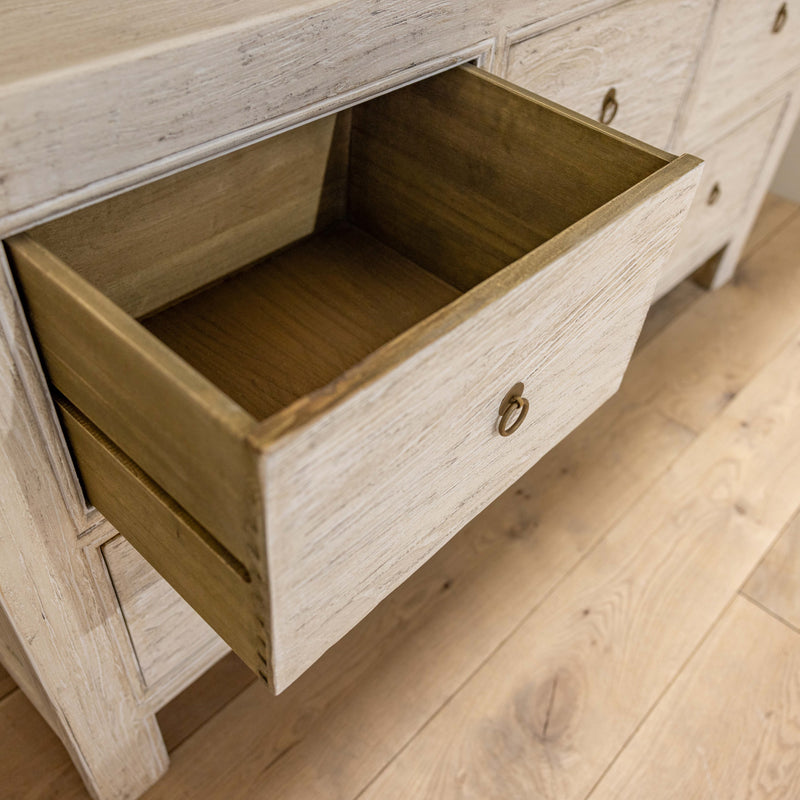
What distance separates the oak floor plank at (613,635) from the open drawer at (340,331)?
404 millimetres

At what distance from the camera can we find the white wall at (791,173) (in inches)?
67.4

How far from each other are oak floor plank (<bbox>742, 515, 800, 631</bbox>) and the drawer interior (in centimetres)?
59

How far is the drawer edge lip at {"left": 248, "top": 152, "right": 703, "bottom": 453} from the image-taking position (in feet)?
1.15

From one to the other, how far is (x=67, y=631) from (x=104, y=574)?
53mm

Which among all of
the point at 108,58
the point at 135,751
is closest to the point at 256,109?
the point at 108,58

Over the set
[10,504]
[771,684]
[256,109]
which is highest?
[256,109]

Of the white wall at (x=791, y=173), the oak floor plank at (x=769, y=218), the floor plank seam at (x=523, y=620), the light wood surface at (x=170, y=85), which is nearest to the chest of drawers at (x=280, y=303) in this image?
the light wood surface at (x=170, y=85)

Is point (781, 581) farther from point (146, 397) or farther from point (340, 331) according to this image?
point (146, 397)

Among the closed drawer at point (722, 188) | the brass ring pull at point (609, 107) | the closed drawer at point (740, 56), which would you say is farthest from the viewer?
the closed drawer at point (722, 188)

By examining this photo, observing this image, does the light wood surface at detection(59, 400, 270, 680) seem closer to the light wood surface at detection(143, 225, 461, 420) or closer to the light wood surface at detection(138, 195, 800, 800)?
the light wood surface at detection(143, 225, 461, 420)

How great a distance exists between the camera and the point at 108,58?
0.44 m

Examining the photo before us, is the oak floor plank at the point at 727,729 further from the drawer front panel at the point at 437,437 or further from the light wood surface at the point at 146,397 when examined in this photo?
the light wood surface at the point at 146,397

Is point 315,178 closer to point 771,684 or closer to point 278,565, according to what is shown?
point 278,565

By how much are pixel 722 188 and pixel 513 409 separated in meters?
0.89
